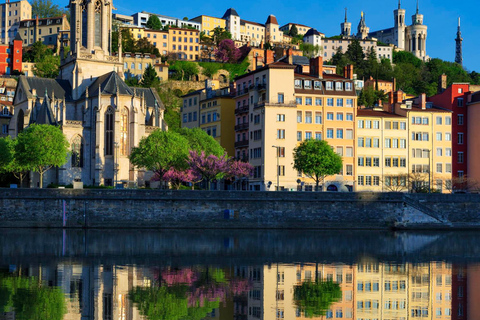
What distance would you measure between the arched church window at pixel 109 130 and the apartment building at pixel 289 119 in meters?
17.7

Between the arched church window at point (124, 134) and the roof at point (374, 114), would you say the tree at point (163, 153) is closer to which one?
the arched church window at point (124, 134)

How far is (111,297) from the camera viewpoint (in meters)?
34.3

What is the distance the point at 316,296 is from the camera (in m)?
35.8

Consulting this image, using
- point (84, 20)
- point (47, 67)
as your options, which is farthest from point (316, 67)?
→ point (47, 67)

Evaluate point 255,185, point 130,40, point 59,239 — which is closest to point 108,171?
point 255,185

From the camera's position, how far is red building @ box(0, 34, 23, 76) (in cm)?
17938

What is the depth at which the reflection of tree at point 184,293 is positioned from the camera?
31000 millimetres

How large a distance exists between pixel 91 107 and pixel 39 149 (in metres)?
16.3

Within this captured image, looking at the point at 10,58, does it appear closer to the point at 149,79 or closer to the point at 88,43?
the point at 149,79

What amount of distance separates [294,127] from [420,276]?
197ft

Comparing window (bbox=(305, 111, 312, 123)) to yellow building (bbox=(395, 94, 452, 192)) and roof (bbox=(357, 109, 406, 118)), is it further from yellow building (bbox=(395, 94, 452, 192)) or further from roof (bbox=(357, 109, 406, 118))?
yellow building (bbox=(395, 94, 452, 192))

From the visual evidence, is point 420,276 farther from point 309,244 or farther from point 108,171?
point 108,171

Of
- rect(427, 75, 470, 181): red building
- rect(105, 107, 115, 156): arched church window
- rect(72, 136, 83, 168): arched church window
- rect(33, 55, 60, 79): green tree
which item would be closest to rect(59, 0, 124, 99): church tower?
rect(105, 107, 115, 156): arched church window

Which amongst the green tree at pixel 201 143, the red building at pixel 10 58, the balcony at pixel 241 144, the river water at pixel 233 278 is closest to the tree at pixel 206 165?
the green tree at pixel 201 143
